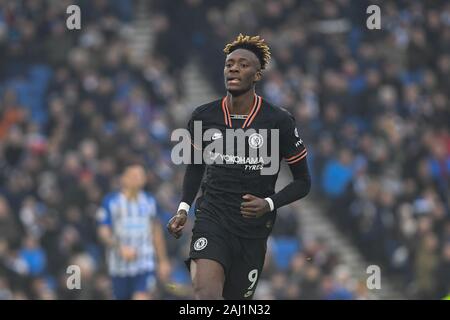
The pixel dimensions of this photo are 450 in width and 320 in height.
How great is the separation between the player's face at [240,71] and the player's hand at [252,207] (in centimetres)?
80

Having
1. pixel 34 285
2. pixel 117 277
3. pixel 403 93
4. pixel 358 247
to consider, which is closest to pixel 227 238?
pixel 117 277

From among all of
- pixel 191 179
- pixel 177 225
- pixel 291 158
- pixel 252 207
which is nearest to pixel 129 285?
pixel 191 179

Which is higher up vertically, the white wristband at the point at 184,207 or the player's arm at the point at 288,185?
the player's arm at the point at 288,185

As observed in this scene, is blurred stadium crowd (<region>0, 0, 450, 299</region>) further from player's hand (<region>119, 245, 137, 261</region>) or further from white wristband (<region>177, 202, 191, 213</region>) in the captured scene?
white wristband (<region>177, 202, 191, 213</region>)

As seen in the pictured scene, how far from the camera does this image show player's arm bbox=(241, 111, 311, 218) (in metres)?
8.31

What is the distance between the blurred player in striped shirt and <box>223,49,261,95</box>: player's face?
4.56 meters

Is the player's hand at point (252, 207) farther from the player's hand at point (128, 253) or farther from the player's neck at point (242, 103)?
the player's hand at point (128, 253)

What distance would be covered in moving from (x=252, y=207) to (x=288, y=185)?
50 cm

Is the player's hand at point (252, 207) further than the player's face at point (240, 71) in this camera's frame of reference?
No

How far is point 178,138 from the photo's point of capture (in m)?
16.7

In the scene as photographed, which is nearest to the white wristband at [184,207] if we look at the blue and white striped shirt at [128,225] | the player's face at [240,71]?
the player's face at [240,71]

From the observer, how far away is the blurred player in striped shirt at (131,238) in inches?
509

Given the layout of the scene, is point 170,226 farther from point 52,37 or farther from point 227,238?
point 52,37

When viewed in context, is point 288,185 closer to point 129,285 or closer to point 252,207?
point 252,207
